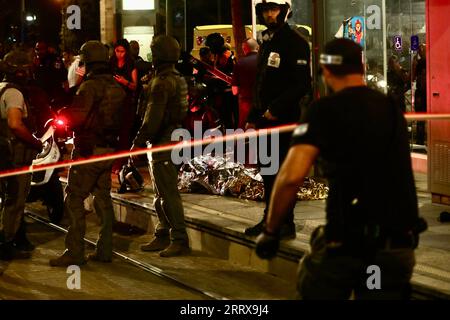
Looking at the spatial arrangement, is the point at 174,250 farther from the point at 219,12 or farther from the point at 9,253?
the point at 219,12

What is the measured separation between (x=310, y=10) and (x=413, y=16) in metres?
1.53

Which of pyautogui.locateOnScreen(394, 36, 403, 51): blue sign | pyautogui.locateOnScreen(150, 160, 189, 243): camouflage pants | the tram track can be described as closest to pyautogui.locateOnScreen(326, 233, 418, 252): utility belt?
the tram track

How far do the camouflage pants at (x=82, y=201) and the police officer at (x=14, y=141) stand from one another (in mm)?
524

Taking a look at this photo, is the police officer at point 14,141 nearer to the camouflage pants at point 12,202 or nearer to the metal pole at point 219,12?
the camouflage pants at point 12,202

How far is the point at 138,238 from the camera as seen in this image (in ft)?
34.6

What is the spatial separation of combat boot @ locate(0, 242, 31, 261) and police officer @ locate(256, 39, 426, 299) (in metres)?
5.13

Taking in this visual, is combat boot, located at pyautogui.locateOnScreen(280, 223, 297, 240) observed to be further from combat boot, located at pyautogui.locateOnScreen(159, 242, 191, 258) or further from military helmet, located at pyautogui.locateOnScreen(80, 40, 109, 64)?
military helmet, located at pyautogui.locateOnScreen(80, 40, 109, 64)

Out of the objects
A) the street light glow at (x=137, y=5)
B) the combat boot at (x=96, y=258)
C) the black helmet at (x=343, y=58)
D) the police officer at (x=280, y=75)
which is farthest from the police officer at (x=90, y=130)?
the street light glow at (x=137, y=5)

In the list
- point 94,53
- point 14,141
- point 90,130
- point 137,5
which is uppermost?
point 137,5

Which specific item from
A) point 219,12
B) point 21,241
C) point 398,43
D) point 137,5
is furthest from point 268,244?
point 219,12

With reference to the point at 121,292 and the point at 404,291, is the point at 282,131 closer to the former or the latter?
the point at 121,292

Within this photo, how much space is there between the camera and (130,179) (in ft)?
39.1

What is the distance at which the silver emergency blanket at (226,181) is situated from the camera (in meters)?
11.1

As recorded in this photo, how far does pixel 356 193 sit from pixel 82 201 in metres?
4.81
